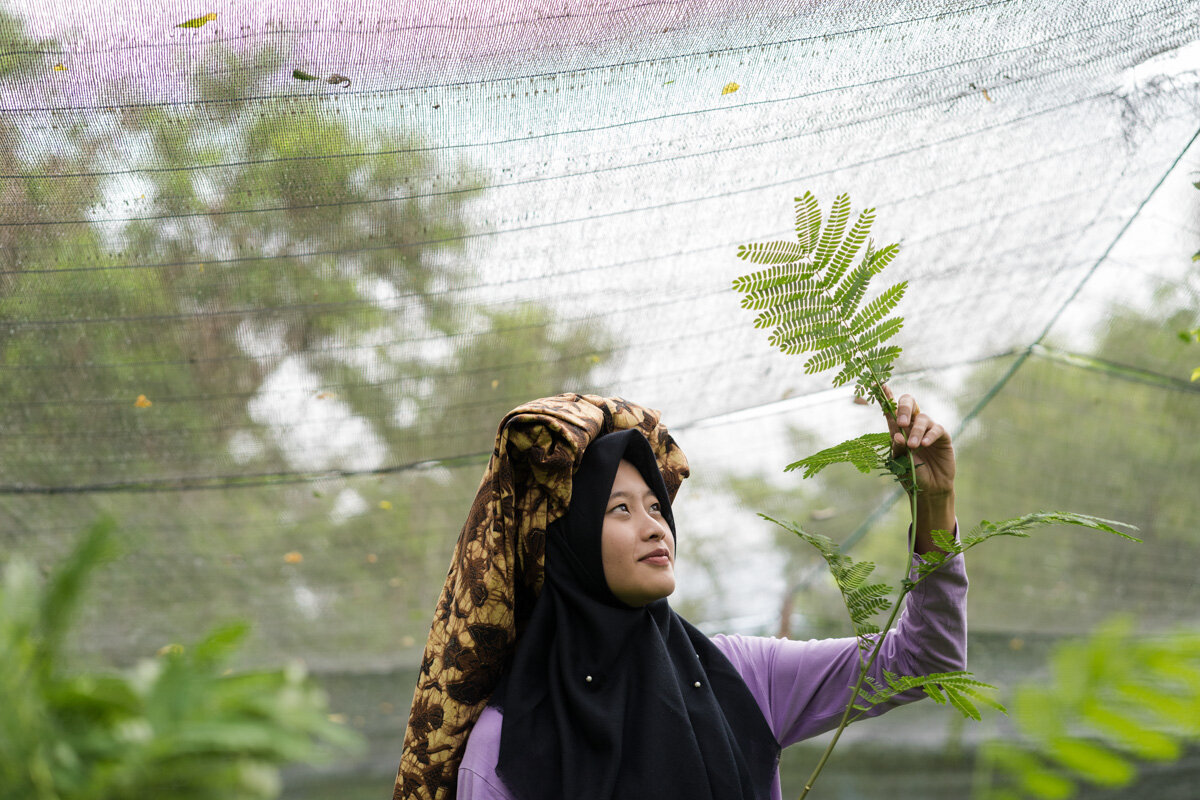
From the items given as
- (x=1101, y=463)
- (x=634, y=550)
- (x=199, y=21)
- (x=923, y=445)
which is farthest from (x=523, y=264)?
(x=1101, y=463)

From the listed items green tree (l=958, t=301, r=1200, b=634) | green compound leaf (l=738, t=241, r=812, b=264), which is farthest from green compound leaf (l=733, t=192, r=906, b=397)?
green tree (l=958, t=301, r=1200, b=634)

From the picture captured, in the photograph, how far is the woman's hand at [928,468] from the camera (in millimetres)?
1418

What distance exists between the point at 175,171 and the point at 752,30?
126 centimetres

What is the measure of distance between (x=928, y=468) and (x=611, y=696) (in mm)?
625

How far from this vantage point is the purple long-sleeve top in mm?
1500

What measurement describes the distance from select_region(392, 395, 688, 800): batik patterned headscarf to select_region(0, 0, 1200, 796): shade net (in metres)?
0.82

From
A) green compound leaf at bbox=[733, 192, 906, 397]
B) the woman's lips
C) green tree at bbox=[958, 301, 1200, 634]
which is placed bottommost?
the woman's lips

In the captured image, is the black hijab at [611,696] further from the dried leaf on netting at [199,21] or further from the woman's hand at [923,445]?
the dried leaf on netting at [199,21]

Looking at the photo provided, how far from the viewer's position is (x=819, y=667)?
1.72 meters

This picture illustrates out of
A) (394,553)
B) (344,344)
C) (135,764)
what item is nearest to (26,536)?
(394,553)

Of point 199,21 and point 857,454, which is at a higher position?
point 199,21

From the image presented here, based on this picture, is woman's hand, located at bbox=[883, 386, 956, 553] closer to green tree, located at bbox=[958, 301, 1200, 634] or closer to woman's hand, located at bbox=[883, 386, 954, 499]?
woman's hand, located at bbox=[883, 386, 954, 499]

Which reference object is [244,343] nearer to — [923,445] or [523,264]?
[523,264]

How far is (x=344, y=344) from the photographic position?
8.36 ft
